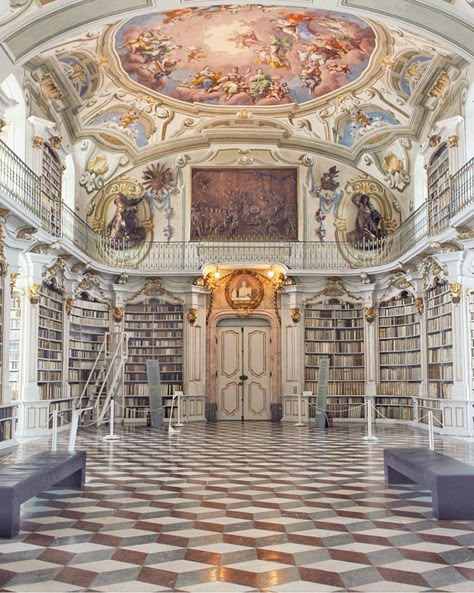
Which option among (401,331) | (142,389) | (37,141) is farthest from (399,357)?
(37,141)

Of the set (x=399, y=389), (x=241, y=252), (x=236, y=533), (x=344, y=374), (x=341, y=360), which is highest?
(x=241, y=252)

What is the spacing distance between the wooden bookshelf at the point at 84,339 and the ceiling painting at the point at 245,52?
544 centimetres

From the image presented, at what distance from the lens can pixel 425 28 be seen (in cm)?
1126

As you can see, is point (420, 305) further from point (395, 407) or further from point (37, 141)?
point (37, 141)

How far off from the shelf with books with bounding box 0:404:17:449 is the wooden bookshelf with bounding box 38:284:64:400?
2.80 metres

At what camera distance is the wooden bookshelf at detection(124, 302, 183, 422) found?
18.2 metres

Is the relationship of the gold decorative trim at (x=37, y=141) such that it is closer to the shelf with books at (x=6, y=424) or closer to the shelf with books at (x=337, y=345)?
the shelf with books at (x=6, y=424)

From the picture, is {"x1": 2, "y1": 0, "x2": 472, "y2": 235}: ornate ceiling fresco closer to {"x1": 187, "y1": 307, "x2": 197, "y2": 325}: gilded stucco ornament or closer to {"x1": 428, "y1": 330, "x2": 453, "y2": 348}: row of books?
{"x1": 187, "y1": 307, "x2": 197, "y2": 325}: gilded stucco ornament

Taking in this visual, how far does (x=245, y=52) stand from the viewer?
14969 mm

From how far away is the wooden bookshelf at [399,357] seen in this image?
16.8 meters

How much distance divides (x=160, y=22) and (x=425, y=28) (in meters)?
4.90

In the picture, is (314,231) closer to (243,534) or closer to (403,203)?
(403,203)

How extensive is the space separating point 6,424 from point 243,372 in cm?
859

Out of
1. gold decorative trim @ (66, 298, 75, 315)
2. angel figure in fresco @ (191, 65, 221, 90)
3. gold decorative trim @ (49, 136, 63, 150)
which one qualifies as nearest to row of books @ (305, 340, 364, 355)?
gold decorative trim @ (66, 298, 75, 315)
